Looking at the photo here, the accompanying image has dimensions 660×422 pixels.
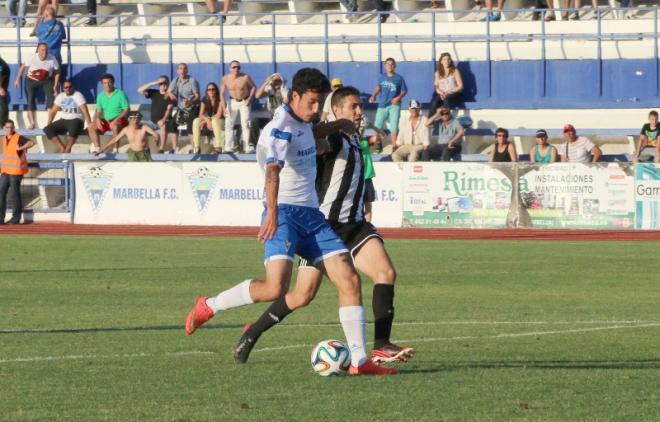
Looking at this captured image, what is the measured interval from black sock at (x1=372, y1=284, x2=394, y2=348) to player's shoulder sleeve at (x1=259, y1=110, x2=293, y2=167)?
164cm

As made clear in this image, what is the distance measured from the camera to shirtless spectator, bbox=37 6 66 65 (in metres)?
34.3

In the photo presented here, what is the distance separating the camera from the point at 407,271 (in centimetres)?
1919

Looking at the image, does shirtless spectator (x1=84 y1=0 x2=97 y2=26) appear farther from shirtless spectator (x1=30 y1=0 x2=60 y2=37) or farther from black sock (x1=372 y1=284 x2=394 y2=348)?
black sock (x1=372 y1=284 x2=394 y2=348)

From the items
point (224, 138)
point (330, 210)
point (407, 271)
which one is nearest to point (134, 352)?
point (330, 210)

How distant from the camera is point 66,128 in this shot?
33.2 meters

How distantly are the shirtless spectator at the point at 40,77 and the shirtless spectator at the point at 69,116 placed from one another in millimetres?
908

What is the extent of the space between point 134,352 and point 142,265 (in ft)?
31.7

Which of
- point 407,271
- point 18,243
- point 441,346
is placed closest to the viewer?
point 441,346

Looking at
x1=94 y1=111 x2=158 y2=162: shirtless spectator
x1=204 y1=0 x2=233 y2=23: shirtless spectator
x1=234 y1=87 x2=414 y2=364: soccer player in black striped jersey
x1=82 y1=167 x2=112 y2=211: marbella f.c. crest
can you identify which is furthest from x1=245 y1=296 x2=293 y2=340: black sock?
x1=204 y1=0 x2=233 y2=23: shirtless spectator

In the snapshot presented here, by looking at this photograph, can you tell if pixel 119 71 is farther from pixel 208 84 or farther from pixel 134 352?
pixel 134 352

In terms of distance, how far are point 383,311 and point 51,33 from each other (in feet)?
83.8

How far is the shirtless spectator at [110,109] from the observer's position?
1286 inches

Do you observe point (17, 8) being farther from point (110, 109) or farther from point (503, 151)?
point (503, 151)

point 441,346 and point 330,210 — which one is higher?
point 330,210
